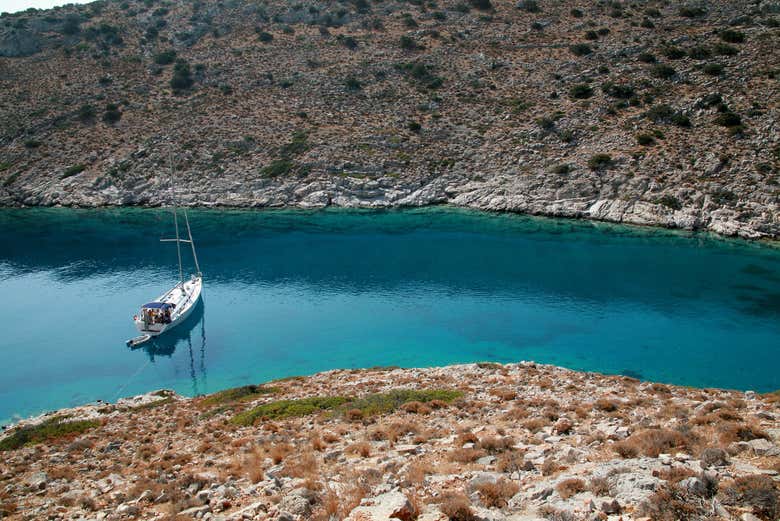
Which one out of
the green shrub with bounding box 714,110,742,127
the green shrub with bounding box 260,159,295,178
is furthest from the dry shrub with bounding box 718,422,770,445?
the green shrub with bounding box 260,159,295,178

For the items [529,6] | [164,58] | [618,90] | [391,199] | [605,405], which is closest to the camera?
[605,405]

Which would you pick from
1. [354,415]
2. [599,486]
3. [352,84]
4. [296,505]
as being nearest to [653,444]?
[599,486]

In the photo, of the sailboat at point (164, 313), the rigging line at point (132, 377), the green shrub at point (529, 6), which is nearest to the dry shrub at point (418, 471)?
Result: the rigging line at point (132, 377)

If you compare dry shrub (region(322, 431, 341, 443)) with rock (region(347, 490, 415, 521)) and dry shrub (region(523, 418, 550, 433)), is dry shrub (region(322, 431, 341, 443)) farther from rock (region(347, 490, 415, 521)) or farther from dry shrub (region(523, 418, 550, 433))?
dry shrub (region(523, 418, 550, 433))

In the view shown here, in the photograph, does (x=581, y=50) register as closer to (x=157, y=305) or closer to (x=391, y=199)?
(x=391, y=199)

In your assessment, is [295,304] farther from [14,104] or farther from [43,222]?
[14,104]

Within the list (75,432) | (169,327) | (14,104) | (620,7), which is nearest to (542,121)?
(620,7)

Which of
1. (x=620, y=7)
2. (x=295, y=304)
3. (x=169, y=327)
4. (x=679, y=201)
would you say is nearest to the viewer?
(x=169, y=327)
